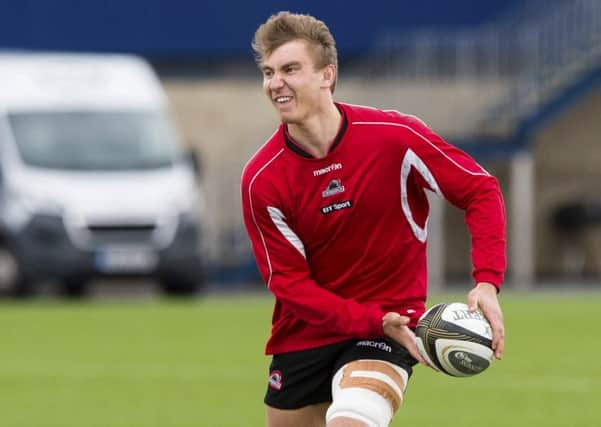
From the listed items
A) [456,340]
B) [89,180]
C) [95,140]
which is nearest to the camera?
[456,340]

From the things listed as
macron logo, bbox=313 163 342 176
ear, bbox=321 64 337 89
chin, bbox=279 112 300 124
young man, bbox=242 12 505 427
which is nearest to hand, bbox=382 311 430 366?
young man, bbox=242 12 505 427

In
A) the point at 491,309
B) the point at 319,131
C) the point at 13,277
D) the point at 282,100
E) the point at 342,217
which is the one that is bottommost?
the point at 13,277

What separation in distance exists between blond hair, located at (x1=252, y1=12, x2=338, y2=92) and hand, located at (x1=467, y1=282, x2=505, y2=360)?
121 cm

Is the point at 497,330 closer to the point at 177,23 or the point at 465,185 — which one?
the point at 465,185

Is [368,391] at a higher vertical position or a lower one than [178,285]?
higher

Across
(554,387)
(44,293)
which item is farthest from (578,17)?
(554,387)

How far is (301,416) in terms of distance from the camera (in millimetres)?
8719

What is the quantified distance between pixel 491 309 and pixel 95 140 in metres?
17.6

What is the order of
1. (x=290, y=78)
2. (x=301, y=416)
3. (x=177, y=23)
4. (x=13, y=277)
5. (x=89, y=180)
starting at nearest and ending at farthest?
(x=290, y=78) < (x=301, y=416) < (x=89, y=180) < (x=13, y=277) < (x=177, y=23)

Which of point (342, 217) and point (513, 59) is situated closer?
point (342, 217)

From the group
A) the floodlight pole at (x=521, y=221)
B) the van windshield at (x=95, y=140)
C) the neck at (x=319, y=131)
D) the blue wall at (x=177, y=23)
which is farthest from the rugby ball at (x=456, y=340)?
the blue wall at (x=177, y=23)

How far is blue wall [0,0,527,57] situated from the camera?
35250mm

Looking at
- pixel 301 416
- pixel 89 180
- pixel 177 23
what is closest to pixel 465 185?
pixel 301 416

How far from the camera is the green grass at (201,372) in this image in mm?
13047
